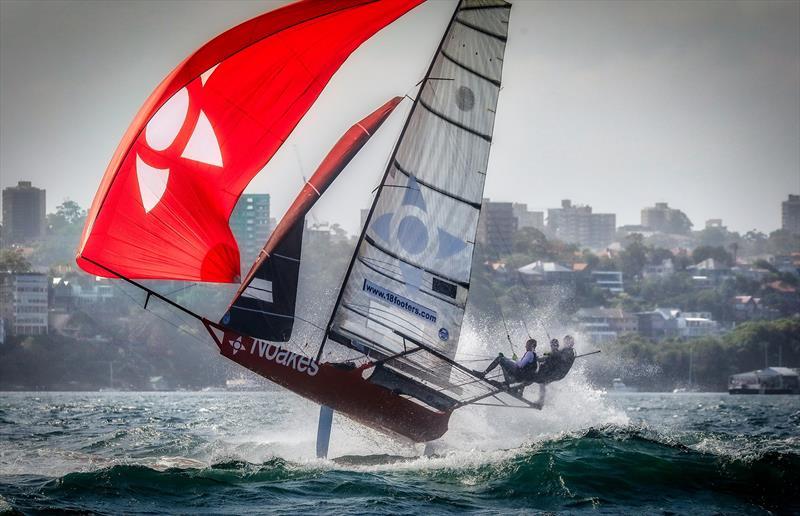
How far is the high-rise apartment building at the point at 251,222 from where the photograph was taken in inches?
3841

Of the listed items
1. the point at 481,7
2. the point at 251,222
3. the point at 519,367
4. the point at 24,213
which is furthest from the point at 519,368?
the point at 24,213

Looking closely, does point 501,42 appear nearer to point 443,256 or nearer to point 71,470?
point 443,256

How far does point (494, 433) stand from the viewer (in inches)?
582

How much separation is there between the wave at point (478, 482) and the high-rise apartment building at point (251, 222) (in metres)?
79.7

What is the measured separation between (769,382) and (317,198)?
50.9 metres

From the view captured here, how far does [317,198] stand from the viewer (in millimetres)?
12102

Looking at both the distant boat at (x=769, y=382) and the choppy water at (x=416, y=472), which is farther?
the distant boat at (x=769, y=382)

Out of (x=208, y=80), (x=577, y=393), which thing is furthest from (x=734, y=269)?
(x=208, y=80)

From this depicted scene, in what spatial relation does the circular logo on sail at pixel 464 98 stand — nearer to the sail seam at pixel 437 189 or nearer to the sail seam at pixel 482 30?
the sail seam at pixel 482 30

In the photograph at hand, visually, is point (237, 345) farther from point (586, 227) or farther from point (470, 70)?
point (586, 227)

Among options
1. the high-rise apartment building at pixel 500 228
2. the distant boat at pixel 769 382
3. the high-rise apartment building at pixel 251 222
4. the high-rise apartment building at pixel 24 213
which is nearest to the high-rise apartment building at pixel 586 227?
the high-rise apartment building at pixel 500 228

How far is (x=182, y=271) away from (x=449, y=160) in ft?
10.4

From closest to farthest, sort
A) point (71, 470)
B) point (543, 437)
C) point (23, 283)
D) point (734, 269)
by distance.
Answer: point (71, 470) < point (543, 437) < point (23, 283) < point (734, 269)

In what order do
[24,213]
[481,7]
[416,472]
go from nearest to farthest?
[416,472] → [481,7] → [24,213]
